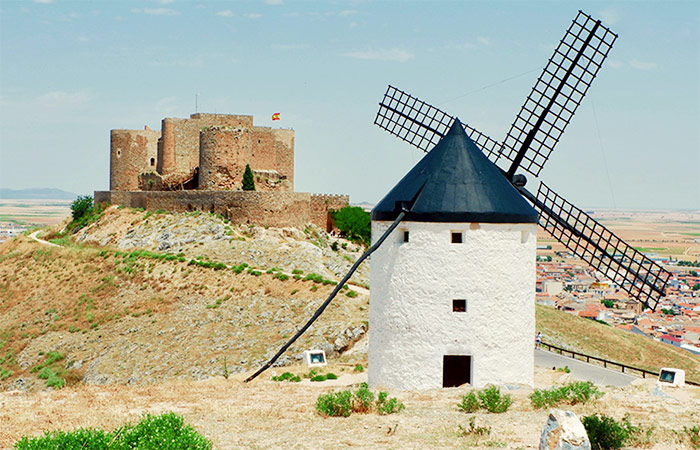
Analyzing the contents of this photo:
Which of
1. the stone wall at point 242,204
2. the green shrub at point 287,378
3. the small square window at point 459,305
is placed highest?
the stone wall at point 242,204

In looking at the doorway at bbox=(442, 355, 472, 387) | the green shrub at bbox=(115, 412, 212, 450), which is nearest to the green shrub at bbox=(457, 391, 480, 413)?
the doorway at bbox=(442, 355, 472, 387)

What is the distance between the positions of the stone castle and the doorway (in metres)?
27.1

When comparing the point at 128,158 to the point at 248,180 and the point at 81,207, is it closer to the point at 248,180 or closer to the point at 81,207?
the point at 81,207

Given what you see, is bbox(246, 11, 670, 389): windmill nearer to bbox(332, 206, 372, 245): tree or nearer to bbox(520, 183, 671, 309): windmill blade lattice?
bbox(520, 183, 671, 309): windmill blade lattice

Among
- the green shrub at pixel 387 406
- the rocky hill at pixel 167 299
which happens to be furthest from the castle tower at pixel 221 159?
the green shrub at pixel 387 406

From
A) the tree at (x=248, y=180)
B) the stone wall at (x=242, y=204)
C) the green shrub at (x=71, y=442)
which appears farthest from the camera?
the tree at (x=248, y=180)

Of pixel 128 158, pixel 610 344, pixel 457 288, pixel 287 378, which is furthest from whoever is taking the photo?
pixel 128 158

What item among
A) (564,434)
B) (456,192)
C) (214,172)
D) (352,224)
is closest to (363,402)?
(564,434)

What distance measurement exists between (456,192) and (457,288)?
2065mm

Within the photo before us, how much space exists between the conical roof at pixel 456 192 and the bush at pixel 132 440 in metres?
7.38

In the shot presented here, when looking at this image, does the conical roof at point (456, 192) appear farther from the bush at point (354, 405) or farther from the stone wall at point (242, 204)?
the stone wall at point (242, 204)

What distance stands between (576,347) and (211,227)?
2041cm

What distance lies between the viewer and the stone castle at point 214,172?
43.1m

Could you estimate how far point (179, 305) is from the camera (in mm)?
32312
